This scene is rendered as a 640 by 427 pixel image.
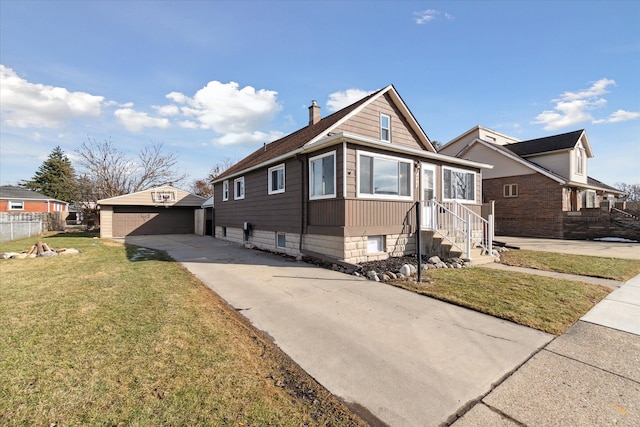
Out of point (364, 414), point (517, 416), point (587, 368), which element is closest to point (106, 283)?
point (364, 414)

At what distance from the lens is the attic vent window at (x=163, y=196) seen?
20391 mm

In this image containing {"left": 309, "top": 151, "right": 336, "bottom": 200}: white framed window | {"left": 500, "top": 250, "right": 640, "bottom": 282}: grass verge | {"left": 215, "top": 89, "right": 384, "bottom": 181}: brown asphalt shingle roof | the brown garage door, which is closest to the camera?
{"left": 500, "top": 250, "right": 640, "bottom": 282}: grass verge

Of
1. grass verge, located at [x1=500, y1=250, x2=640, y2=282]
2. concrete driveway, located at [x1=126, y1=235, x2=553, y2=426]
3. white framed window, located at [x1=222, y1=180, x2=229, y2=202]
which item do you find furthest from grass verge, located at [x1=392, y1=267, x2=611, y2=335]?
white framed window, located at [x1=222, y1=180, x2=229, y2=202]

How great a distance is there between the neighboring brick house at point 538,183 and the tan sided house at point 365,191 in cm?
860

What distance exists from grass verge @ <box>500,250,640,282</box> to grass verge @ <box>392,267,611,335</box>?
5.20 feet

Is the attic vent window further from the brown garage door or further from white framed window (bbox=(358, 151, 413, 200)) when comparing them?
white framed window (bbox=(358, 151, 413, 200))

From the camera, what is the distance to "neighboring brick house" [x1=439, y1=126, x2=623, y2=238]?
17.3 meters

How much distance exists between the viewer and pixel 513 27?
941cm

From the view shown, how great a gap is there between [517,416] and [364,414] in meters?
1.17

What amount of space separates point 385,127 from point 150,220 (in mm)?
17910

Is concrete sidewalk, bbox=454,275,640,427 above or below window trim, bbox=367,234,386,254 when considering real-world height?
below

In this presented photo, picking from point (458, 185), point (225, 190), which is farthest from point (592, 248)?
point (225, 190)

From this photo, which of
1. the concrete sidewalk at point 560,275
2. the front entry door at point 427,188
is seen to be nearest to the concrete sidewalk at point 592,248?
the concrete sidewalk at point 560,275

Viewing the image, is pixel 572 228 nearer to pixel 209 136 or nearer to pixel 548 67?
pixel 548 67
